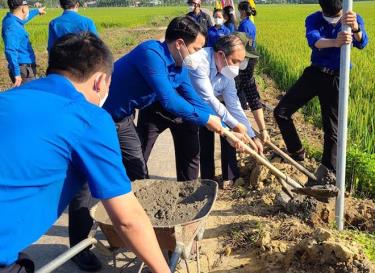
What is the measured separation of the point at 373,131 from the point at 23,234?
4250 mm

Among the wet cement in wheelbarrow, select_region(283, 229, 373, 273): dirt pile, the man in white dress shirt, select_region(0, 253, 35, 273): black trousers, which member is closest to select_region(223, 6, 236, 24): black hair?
the man in white dress shirt

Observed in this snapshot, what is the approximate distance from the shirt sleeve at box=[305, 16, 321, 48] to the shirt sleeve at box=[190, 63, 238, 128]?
3.83ft

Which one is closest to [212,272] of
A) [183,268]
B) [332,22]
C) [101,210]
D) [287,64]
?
[183,268]

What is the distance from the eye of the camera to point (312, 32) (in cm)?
432

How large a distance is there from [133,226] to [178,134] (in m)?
2.33

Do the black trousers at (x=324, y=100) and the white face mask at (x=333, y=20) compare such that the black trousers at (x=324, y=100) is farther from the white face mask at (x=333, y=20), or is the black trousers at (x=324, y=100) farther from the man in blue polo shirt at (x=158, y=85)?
the man in blue polo shirt at (x=158, y=85)

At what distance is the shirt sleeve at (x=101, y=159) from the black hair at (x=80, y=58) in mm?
235

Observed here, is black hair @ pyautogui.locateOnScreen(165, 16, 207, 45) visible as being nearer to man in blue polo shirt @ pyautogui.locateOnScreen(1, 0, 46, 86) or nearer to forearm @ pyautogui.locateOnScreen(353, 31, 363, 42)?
forearm @ pyautogui.locateOnScreen(353, 31, 363, 42)

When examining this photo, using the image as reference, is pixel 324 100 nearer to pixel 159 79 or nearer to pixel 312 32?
pixel 312 32

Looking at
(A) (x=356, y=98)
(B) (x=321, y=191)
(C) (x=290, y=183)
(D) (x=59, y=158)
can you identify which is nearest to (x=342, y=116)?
(B) (x=321, y=191)

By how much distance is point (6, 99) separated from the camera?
1542 mm

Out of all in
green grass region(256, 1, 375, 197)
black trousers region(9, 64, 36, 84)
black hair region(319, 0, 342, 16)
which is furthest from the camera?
black trousers region(9, 64, 36, 84)

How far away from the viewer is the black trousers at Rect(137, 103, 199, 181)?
3852 mm

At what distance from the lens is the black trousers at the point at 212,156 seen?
443 centimetres
